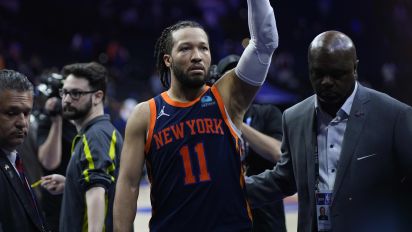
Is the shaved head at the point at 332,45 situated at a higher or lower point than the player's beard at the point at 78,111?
higher

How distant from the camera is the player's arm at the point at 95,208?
3914 millimetres

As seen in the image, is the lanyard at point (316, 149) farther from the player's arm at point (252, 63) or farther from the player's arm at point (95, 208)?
the player's arm at point (95, 208)

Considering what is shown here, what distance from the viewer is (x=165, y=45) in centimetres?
343

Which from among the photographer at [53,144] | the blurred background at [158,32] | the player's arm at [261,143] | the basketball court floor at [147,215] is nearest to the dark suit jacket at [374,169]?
the player's arm at [261,143]

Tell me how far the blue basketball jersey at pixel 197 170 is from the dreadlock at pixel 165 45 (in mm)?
403

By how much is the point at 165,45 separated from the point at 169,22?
18546 mm

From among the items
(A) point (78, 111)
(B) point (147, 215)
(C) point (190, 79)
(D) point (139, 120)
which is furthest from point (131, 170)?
(B) point (147, 215)

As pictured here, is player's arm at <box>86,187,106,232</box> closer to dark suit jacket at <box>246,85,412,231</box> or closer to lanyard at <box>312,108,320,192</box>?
lanyard at <box>312,108,320,192</box>

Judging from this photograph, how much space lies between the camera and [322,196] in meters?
3.15

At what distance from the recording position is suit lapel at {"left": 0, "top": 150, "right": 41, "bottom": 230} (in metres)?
2.92

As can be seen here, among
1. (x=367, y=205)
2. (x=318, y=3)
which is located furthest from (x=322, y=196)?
(x=318, y=3)

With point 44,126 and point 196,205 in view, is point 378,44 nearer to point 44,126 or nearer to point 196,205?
point 44,126

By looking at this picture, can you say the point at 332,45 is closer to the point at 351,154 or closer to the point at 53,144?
the point at 351,154

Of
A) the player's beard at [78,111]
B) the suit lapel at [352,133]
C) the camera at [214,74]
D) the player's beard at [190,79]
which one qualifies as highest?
the camera at [214,74]
